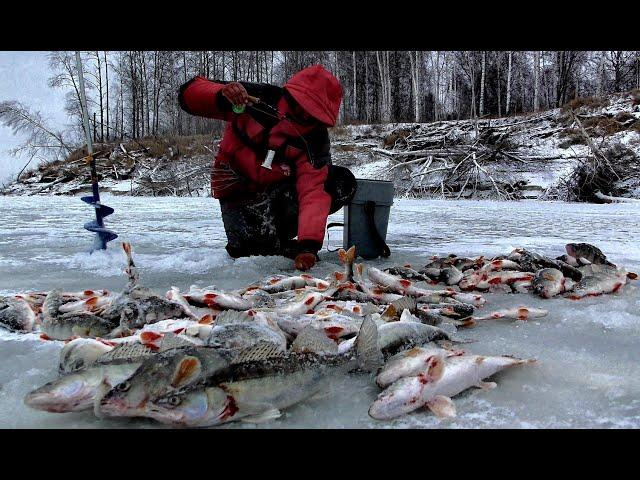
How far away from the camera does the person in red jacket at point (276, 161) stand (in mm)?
4699

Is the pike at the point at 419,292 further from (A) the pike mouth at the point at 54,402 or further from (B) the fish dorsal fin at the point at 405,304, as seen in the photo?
(A) the pike mouth at the point at 54,402

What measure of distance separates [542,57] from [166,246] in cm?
3422

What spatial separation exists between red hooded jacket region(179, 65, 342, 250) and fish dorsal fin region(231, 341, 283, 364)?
2908 mm

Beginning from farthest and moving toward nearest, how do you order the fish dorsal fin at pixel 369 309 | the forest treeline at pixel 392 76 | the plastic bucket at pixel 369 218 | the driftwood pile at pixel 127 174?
the forest treeline at pixel 392 76 → the driftwood pile at pixel 127 174 → the plastic bucket at pixel 369 218 → the fish dorsal fin at pixel 369 309

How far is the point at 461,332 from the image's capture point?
2730 mm

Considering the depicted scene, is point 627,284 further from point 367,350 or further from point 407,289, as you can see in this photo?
point 367,350

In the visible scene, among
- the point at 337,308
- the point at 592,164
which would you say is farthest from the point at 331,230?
the point at 592,164

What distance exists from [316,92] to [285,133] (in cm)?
48

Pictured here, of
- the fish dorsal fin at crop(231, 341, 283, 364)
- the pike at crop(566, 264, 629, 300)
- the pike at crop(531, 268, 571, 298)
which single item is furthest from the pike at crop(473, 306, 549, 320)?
the fish dorsal fin at crop(231, 341, 283, 364)

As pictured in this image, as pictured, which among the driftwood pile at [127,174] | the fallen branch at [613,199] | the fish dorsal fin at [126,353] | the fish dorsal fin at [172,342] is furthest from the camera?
the driftwood pile at [127,174]

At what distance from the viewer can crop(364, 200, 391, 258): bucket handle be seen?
5419 millimetres

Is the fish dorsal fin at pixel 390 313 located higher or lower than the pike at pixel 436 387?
higher

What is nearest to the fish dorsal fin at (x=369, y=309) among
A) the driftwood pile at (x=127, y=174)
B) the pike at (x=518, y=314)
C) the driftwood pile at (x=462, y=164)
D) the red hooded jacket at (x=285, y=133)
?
the pike at (x=518, y=314)
